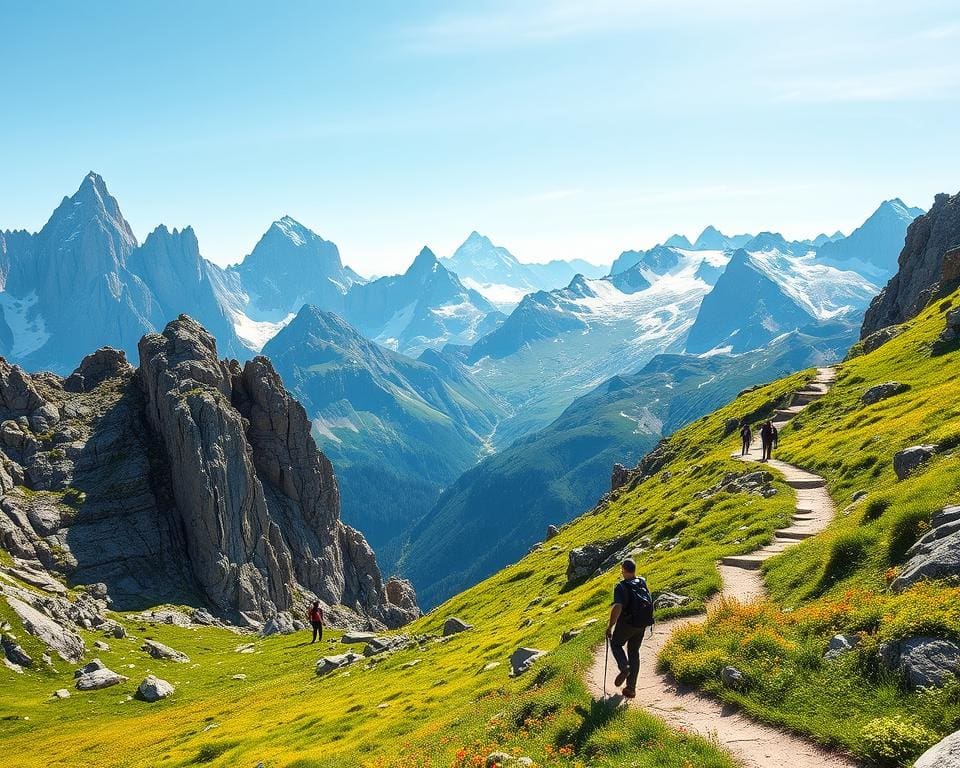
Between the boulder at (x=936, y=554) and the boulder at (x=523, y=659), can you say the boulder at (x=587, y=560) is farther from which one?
the boulder at (x=936, y=554)

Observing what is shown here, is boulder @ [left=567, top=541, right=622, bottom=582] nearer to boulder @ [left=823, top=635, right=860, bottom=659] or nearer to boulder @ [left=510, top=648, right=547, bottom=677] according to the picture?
boulder @ [left=510, top=648, right=547, bottom=677]

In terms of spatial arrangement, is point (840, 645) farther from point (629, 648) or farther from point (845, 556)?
point (845, 556)

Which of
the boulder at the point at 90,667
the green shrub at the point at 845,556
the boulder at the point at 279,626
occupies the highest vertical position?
the green shrub at the point at 845,556

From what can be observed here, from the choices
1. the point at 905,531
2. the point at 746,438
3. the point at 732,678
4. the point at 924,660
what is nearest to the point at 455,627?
the point at 746,438

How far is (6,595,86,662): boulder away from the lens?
70.3 metres

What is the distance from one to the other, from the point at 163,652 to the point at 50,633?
11.2 m

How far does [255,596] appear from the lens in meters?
113

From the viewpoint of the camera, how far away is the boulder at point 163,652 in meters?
76.9

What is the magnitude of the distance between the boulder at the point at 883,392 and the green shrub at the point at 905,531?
46213 mm

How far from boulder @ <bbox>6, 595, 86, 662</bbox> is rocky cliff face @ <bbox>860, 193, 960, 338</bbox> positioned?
153 meters

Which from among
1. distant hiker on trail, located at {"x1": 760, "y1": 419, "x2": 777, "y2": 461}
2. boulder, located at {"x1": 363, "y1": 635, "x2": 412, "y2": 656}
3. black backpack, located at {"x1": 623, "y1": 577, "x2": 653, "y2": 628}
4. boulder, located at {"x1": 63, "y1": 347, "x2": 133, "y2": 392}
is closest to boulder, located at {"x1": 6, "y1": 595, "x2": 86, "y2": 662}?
boulder, located at {"x1": 363, "y1": 635, "x2": 412, "y2": 656}

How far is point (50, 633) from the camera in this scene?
7144 centimetres

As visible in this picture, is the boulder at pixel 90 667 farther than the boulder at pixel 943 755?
Yes

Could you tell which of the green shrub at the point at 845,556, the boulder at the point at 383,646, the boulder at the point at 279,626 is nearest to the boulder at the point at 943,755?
the green shrub at the point at 845,556
